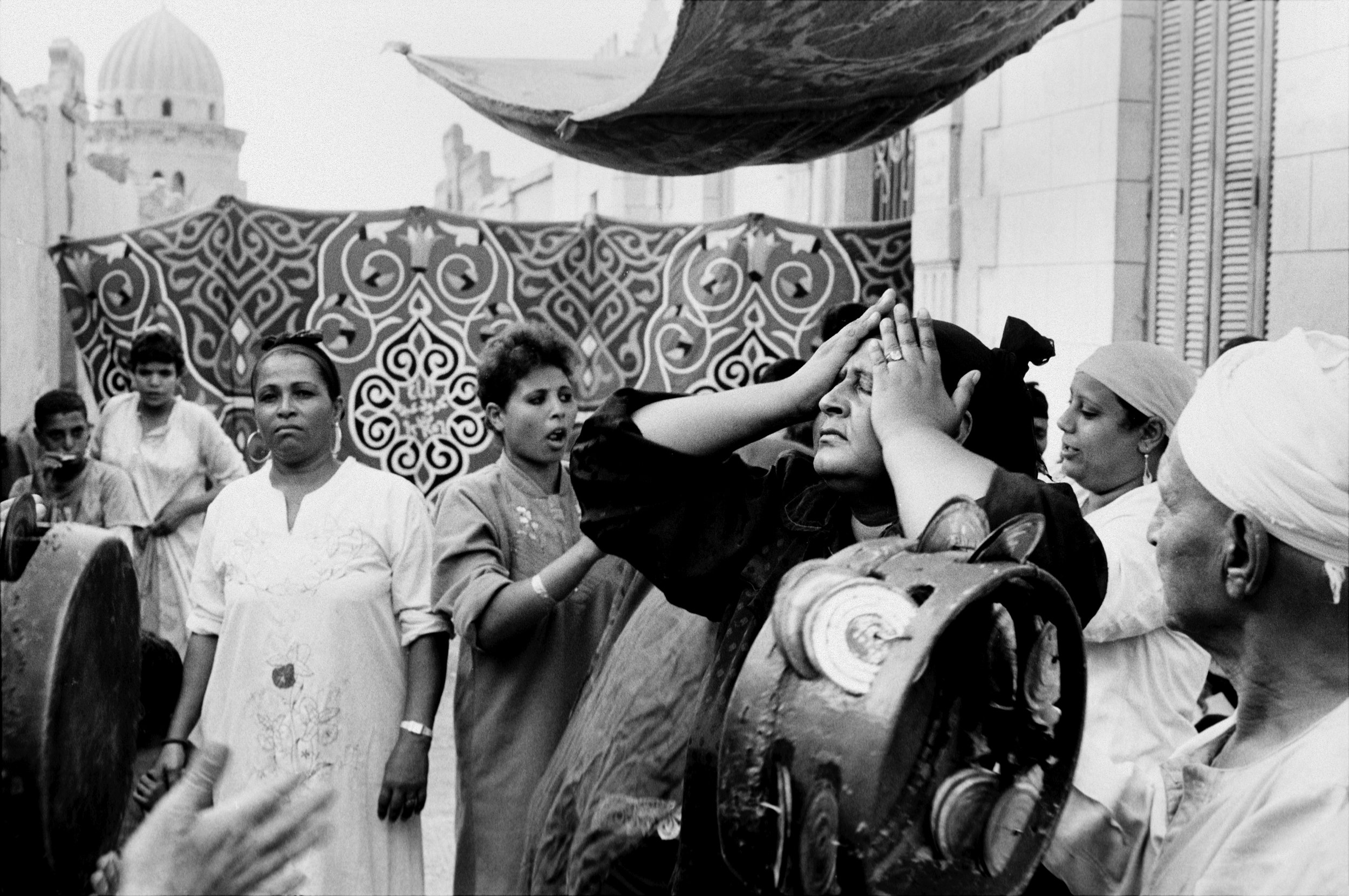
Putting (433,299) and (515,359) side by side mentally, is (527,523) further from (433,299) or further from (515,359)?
(433,299)

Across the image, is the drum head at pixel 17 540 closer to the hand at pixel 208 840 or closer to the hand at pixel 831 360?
the hand at pixel 208 840

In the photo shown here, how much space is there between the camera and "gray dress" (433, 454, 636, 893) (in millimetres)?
3438

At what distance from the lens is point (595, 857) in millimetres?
1952

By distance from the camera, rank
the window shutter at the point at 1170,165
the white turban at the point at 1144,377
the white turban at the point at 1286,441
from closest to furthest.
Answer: the white turban at the point at 1286,441 < the white turban at the point at 1144,377 < the window shutter at the point at 1170,165

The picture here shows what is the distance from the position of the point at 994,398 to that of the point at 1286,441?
0.55m

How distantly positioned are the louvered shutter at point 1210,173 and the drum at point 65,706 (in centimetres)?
486

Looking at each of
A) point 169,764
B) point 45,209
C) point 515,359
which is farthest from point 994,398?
point 45,209

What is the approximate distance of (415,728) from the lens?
348cm

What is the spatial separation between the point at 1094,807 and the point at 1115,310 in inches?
181

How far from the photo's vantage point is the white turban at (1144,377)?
315 cm

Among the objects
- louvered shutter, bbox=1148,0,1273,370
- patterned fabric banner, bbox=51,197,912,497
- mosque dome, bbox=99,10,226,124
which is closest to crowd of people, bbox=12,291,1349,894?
louvered shutter, bbox=1148,0,1273,370

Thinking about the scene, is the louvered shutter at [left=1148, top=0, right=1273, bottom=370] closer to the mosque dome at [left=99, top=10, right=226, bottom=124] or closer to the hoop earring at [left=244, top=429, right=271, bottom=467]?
the hoop earring at [left=244, top=429, right=271, bottom=467]

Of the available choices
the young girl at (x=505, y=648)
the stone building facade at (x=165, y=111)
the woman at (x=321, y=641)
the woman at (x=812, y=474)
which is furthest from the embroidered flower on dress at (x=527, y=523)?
the stone building facade at (x=165, y=111)

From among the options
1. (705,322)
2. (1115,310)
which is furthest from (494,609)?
(705,322)
